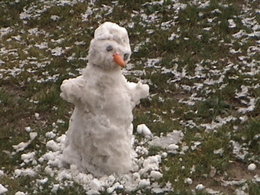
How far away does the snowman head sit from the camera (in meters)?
5.57

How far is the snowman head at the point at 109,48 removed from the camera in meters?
5.57

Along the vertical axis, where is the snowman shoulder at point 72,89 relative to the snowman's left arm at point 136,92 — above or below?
below

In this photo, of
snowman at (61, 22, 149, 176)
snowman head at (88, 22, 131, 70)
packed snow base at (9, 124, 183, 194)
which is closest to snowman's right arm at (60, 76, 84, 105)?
snowman at (61, 22, 149, 176)

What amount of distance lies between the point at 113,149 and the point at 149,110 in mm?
2000

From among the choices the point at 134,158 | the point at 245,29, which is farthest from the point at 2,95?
the point at 245,29

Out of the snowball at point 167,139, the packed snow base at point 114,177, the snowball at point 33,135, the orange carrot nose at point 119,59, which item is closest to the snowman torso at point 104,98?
the orange carrot nose at point 119,59

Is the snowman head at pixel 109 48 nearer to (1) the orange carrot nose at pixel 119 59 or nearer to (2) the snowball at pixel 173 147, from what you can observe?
(1) the orange carrot nose at pixel 119 59

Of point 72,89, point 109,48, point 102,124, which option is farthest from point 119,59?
point 102,124

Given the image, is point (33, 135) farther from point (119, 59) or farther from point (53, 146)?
point (119, 59)

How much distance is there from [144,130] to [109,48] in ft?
5.51

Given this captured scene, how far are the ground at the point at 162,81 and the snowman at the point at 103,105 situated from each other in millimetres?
314

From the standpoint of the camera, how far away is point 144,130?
22.9 feet

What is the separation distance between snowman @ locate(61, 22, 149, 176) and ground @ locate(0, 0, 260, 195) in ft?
1.03

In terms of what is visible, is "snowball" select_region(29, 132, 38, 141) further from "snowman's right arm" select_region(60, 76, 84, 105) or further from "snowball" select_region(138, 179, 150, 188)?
"snowball" select_region(138, 179, 150, 188)
